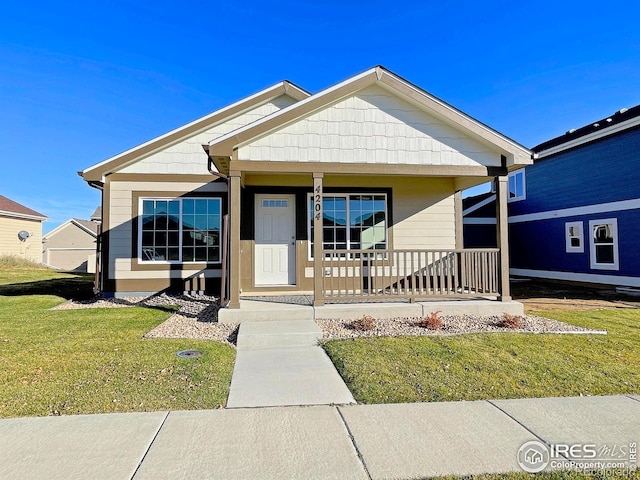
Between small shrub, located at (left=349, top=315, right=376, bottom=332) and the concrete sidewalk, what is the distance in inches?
111

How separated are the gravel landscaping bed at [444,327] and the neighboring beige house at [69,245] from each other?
27911 mm

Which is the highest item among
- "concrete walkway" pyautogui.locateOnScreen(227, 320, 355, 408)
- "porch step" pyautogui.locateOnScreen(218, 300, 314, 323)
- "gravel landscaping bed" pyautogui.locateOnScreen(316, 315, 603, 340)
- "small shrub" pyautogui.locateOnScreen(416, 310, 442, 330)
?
"porch step" pyautogui.locateOnScreen(218, 300, 314, 323)

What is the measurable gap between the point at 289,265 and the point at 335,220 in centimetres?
167

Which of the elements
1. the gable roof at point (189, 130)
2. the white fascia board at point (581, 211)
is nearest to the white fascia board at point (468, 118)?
Answer: the gable roof at point (189, 130)

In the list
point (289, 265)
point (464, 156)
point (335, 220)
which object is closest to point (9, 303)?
point (289, 265)

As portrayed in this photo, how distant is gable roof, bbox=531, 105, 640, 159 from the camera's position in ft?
37.0

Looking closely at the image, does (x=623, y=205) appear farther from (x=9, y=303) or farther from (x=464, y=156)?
(x=9, y=303)

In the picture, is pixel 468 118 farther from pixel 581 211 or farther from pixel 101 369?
pixel 581 211

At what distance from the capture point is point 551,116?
52.0 ft

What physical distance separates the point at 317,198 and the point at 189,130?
5.09 m

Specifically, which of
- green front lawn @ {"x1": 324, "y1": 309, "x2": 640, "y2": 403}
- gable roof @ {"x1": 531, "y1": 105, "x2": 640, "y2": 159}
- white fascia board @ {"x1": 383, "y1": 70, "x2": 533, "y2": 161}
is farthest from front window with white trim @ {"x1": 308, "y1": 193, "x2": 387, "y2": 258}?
gable roof @ {"x1": 531, "y1": 105, "x2": 640, "y2": 159}

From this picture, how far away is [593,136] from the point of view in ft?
41.2

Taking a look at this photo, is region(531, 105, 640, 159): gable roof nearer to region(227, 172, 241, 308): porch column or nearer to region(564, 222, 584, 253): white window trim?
region(564, 222, 584, 253): white window trim

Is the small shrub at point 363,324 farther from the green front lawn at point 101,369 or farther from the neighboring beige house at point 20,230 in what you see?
the neighboring beige house at point 20,230
